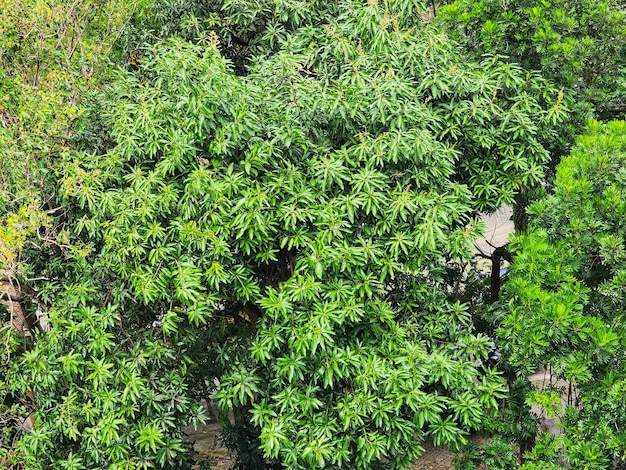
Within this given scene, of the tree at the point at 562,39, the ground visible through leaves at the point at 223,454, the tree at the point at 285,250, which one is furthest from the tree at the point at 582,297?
the ground visible through leaves at the point at 223,454

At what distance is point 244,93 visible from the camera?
6.12 metres

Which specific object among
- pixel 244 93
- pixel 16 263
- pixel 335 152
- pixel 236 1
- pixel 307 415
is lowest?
pixel 307 415

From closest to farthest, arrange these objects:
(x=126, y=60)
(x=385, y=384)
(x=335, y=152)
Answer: (x=385, y=384) → (x=335, y=152) → (x=126, y=60)

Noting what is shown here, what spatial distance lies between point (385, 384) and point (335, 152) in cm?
223

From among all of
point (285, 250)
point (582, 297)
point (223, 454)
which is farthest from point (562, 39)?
point (223, 454)

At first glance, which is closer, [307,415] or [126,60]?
[307,415]

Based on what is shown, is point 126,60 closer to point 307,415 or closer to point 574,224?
point 307,415

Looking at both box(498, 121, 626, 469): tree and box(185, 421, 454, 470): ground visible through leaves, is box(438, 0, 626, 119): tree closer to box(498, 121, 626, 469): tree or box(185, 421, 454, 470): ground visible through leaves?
box(498, 121, 626, 469): tree

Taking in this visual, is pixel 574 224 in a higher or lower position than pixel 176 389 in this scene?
higher

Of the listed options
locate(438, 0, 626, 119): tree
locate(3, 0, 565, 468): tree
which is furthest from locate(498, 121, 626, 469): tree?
locate(438, 0, 626, 119): tree

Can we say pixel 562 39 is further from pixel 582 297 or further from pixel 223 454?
pixel 223 454

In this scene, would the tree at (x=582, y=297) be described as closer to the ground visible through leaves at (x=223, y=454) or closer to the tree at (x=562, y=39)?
the tree at (x=562, y=39)

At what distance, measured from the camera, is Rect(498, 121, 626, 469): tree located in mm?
5203

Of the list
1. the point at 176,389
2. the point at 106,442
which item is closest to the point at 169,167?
the point at 176,389
